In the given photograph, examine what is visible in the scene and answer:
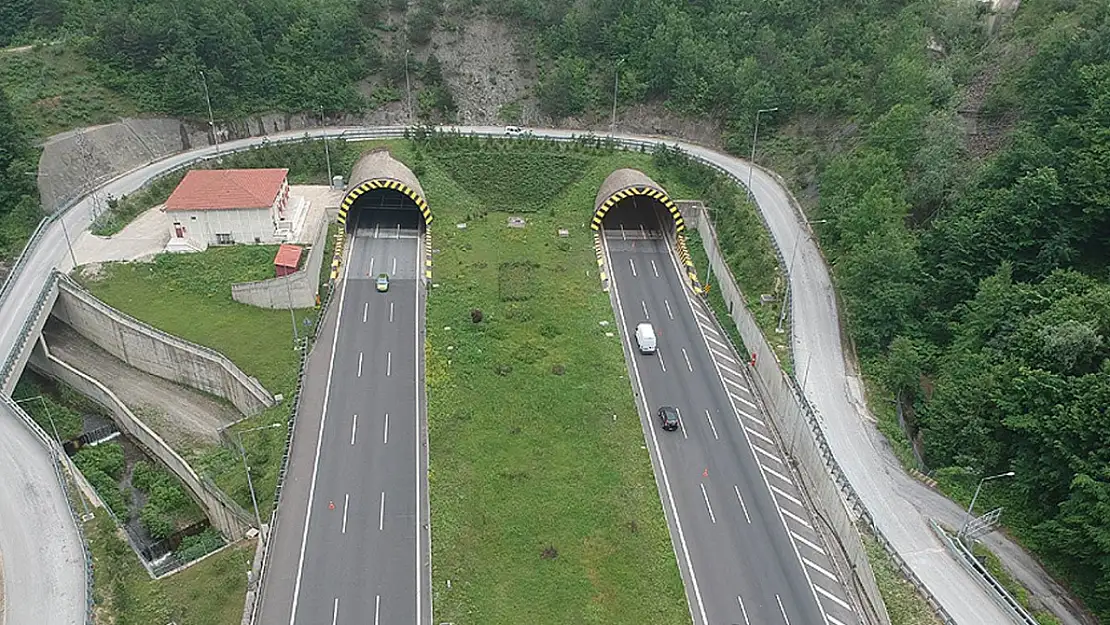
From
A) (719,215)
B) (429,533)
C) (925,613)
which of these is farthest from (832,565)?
(719,215)

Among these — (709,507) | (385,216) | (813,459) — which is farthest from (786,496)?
(385,216)

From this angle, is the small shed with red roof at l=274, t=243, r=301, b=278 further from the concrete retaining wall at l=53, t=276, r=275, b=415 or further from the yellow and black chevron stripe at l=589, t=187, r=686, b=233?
the yellow and black chevron stripe at l=589, t=187, r=686, b=233

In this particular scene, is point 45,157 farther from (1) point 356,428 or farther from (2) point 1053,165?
(2) point 1053,165

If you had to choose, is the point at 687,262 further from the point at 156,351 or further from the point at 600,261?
the point at 156,351

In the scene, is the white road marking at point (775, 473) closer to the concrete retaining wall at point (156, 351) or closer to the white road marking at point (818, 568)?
the white road marking at point (818, 568)

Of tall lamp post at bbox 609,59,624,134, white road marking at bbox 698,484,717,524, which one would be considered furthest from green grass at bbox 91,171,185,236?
white road marking at bbox 698,484,717,524

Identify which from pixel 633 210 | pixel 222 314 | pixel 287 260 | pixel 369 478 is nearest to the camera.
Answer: pixel 369 478
